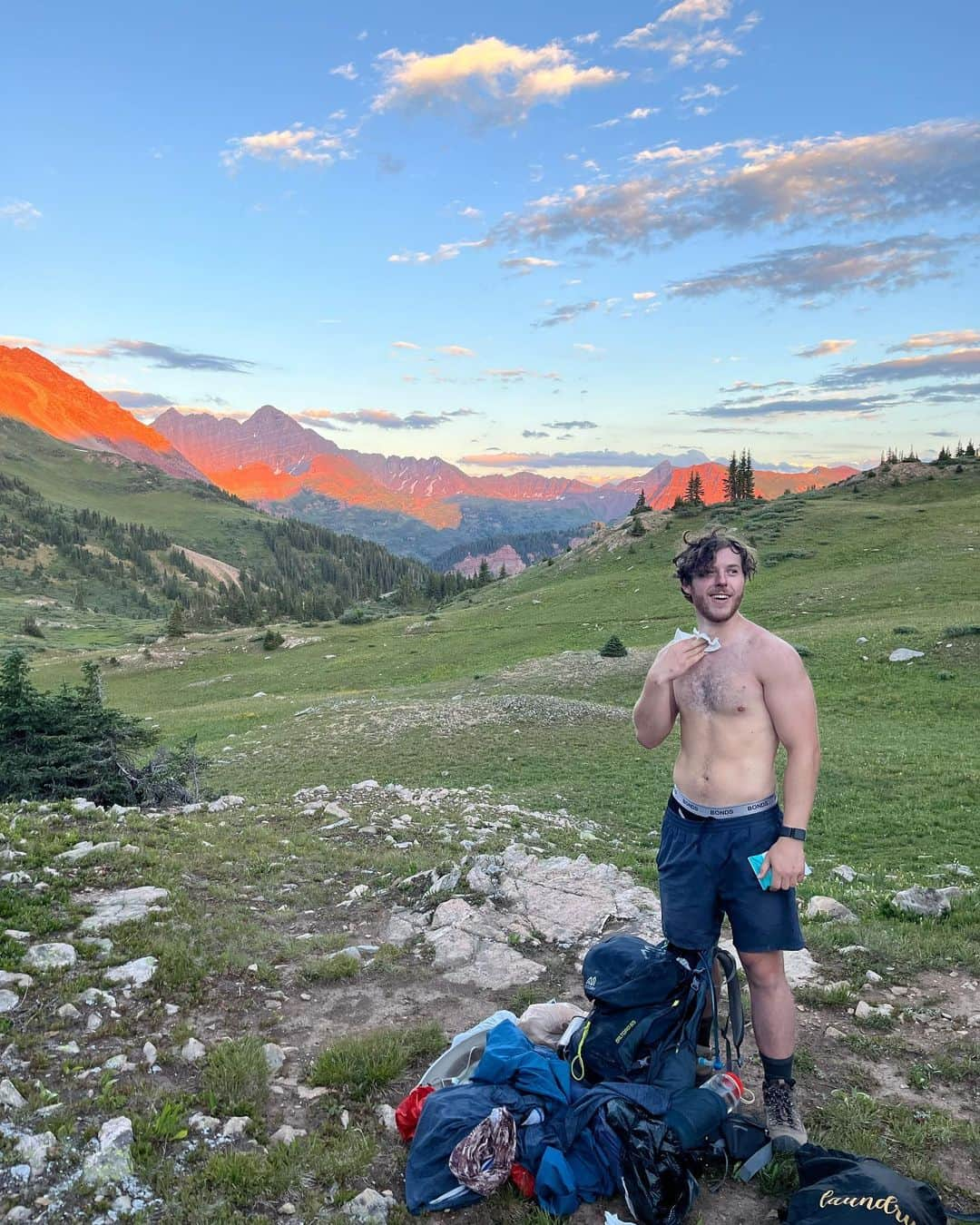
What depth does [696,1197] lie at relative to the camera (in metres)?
3.95

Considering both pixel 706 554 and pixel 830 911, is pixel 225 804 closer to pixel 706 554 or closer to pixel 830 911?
pixel 830 911

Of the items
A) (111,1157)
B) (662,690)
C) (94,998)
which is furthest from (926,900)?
(94,998)

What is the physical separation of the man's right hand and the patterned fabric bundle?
2.88 m

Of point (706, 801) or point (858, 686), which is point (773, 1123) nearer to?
point (706, 801)

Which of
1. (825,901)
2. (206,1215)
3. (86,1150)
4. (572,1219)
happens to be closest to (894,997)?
(825,901)

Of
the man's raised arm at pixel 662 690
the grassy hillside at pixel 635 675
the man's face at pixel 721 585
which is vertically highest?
the man's face at pixel 721 585

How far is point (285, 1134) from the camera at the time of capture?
14.3ft

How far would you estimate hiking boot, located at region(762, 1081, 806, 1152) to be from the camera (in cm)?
424

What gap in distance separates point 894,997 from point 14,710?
14.2 m

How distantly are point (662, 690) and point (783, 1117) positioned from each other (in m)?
2.84

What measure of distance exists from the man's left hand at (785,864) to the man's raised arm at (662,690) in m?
0.99

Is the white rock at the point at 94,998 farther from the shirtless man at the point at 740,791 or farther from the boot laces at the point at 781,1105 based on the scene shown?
the boot laces at the point at 781,1105

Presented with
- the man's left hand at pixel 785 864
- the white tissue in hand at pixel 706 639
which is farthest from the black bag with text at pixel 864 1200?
the white tissue in hand at pixel 706 639

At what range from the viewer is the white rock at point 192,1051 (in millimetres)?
5031
